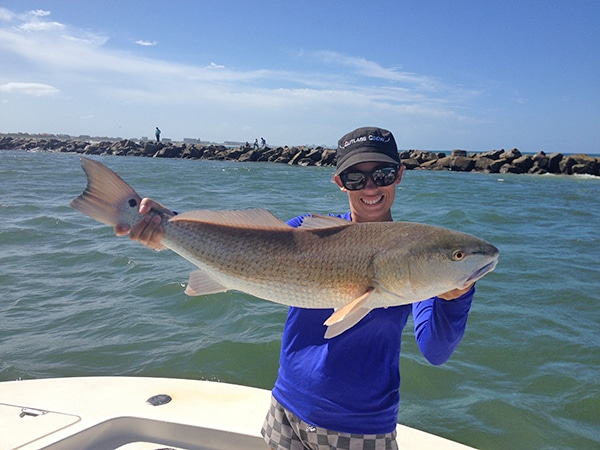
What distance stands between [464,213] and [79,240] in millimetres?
13033

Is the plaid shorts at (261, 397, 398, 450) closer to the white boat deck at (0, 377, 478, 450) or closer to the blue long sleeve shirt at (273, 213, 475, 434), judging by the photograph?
the blue long sleeve shirt at (273, 213, 475, 434)

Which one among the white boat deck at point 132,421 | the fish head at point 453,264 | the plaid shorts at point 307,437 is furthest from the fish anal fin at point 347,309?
the white boat deck at point 132,421

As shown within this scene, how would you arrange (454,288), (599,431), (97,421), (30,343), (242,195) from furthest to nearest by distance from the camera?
(242,195)
(30,343)
(599,431)
(97,421)
(454,288)

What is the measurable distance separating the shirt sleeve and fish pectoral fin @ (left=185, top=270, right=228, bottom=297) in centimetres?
105

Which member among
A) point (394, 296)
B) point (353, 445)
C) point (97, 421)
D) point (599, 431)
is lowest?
point (599, 431)

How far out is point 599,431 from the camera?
16.5 ft

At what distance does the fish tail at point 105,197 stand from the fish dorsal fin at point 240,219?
0.27m

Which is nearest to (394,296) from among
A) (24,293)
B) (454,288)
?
(454,288)

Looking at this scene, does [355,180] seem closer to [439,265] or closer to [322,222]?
[322,222]

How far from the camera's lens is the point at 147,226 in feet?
8.20

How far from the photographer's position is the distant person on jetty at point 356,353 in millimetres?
2328

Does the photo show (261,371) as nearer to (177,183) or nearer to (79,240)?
(79,240)

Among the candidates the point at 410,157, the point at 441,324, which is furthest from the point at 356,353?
the point at 410,157

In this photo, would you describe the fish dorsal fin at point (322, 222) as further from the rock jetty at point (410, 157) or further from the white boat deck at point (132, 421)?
the rock jetty at point (410, 157)
